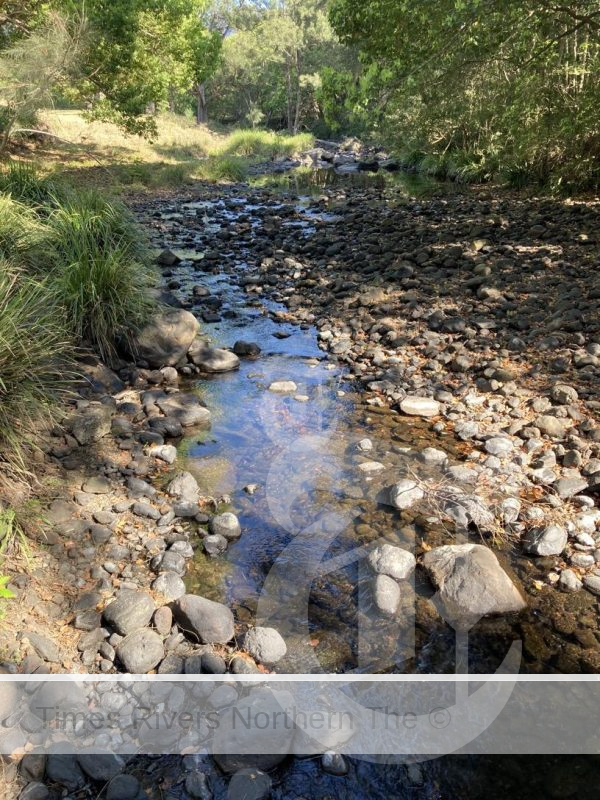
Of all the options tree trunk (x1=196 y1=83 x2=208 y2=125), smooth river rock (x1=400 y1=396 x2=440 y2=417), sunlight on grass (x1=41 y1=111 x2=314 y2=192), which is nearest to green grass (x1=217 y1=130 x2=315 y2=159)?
sunlight on grass (x1=41 y1=111 x2=314 y2=192)

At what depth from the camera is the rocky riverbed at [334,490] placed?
3.03m

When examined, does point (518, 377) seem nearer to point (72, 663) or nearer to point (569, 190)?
point (72, 663)

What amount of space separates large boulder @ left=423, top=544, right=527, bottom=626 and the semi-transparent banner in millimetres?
416

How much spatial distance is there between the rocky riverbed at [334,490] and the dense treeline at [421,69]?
2975mm

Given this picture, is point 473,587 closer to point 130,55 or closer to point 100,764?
point 100,764

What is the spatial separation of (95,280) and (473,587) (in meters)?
4.34

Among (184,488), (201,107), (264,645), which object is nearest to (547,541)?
(264,645)

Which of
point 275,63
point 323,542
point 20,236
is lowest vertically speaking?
point 323,542

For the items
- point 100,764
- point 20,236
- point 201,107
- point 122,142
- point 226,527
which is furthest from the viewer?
point 201,107

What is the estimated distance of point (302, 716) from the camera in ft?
8.73

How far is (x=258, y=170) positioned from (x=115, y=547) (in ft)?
77.2

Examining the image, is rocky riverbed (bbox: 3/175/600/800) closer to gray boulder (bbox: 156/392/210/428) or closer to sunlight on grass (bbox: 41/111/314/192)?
gray boulder (bbox: 156/392/210/428)

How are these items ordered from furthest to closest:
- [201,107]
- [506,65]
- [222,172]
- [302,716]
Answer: [201,107]
[222,172]
[506,65]
[302,716]

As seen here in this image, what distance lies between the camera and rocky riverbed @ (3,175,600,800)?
9.93ft
